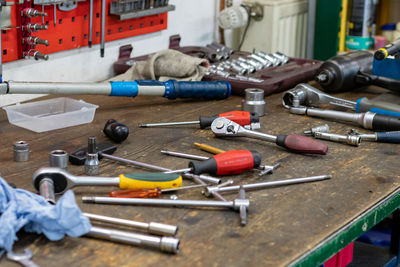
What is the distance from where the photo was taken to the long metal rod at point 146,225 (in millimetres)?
949

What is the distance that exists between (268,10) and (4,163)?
4.96ft

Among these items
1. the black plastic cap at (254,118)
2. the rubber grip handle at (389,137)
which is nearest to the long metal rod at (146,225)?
the black plastic cap at (254,118)

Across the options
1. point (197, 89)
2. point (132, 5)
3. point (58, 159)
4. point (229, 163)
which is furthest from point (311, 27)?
point (58, 159)

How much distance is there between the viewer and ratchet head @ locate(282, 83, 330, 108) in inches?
67.0

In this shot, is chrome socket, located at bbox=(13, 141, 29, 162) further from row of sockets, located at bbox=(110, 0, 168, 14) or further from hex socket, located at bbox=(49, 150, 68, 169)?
row of sockets, located at bbox=(110, 0, 168, 14)

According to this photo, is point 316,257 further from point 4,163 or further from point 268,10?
point 268,10

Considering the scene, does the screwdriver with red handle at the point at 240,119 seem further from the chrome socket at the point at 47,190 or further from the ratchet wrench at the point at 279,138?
the chrome socket at the point at 47,190

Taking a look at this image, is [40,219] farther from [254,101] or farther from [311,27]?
[311,27]

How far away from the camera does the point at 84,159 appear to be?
126cm

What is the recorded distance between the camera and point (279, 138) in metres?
1.39

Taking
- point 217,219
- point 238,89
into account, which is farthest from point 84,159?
point 238,89

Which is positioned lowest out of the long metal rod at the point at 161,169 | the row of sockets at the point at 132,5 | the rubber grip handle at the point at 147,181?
the long metal rod at the point at 161,169

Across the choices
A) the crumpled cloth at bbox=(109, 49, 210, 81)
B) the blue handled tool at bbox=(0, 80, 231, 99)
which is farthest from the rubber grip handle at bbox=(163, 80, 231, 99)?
the crumpled cloth at bbox=(109, 49, 210, 81)

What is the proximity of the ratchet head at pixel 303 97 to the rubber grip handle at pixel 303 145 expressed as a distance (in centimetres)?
34
